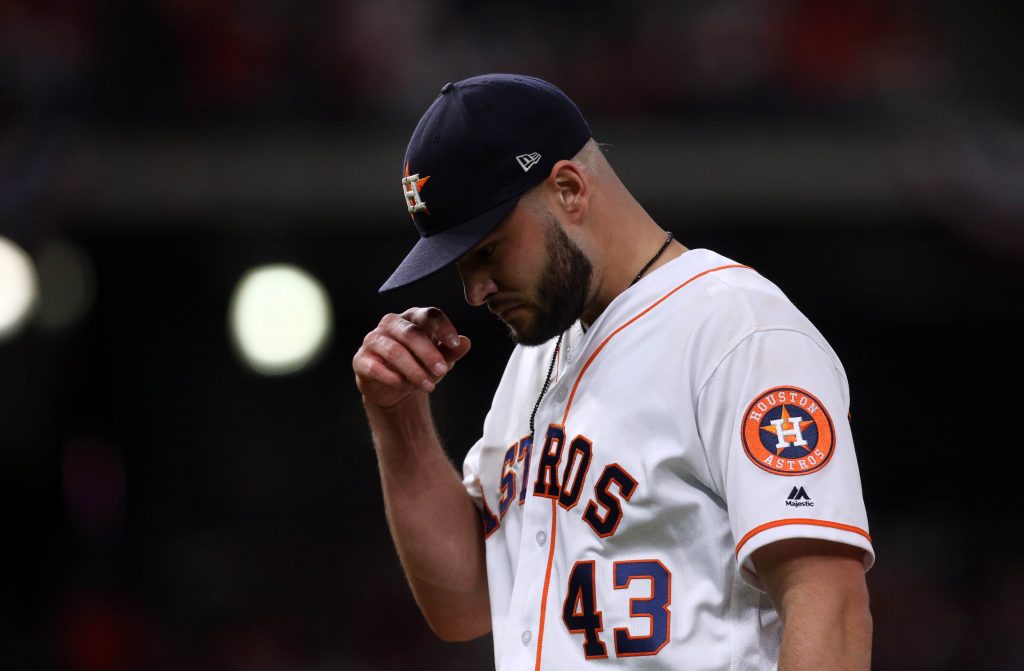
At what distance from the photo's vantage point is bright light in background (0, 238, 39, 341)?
7.73 meters

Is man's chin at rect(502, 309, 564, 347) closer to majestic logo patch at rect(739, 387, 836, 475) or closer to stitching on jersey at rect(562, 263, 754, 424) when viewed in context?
stitching on jersey at rect(562, 263, 754, 424)

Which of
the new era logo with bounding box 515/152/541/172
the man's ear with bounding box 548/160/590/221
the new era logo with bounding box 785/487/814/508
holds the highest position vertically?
the new era logo with bounding box 515/152/541/172

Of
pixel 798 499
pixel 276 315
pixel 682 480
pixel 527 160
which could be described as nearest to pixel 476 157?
pixel 527 160

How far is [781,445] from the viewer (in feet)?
4.72

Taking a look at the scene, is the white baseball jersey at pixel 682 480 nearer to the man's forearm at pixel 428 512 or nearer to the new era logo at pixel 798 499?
the new era logo at pixel 798 499

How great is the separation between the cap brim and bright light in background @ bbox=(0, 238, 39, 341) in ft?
21.3

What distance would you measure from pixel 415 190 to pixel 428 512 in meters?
0.56

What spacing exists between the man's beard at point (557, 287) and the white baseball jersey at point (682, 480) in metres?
0.06

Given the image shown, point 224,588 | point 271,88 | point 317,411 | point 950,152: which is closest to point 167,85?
point 271,88

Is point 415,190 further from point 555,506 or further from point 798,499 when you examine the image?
point 798,499

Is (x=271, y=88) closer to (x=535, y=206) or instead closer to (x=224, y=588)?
(x=224, y=588)

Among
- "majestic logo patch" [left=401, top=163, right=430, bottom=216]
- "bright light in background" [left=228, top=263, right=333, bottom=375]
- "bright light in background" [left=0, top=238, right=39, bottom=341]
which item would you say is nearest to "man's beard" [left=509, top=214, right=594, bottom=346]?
"majestic logo patch" [left=401, top=163, right=430, bottom=216]

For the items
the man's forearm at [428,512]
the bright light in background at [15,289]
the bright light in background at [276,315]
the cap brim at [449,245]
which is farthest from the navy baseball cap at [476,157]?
the bright light in background at [276,315]

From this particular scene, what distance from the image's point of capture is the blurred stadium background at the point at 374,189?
6.91 meters
